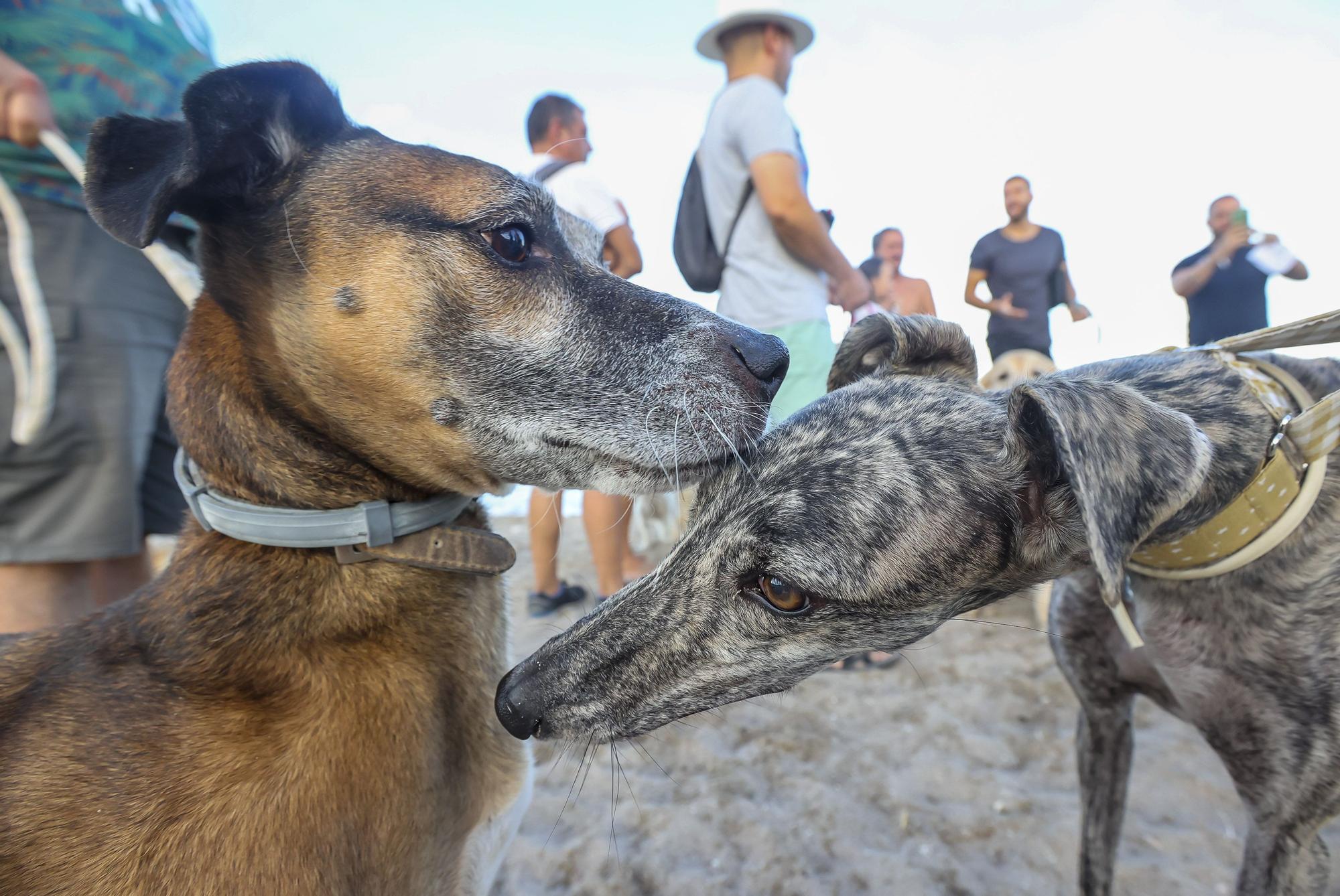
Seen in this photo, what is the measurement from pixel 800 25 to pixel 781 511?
3.09 metres

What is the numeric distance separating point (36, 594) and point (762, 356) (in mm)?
2401

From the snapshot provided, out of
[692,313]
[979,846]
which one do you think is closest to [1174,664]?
[979,846]

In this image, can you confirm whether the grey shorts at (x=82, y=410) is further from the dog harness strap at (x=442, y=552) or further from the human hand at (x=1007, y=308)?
the human hand at (x=1007, y=308)

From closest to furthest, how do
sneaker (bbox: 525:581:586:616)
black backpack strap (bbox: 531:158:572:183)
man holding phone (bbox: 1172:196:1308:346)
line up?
black backpack strap (bbox: 531:158:572:183), sneaker (bbox: 525:581:586:616), man holding phone (bbox: 1172:196:1308:346)

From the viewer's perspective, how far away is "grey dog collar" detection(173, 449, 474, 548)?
1.57 metres

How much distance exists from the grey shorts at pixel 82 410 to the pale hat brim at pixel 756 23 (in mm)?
2880

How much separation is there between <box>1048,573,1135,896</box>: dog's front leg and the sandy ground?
28 centimetres

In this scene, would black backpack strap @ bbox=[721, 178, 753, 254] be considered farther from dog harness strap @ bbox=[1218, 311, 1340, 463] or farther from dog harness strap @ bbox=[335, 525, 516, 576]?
dog harness strap @ bbox=[335, 525, 516, 576]

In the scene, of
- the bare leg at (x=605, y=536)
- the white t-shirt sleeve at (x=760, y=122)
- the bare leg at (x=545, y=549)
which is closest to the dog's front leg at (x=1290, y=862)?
the white t-shirt sleeve at (x=760, y=122)

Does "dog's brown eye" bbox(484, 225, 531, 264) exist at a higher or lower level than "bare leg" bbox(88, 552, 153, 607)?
higher

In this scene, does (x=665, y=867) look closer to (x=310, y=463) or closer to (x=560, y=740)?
(x=560, y=740)

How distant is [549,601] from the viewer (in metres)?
5.10

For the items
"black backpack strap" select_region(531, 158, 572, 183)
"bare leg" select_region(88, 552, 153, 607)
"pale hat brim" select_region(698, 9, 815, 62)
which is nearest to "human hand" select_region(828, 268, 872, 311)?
"pale hat brim" select_region(698, 9, 815, 62)

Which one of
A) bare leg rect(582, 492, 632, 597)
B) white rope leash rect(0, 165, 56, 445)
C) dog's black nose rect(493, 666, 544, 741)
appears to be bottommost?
bare leg rect(582, 492, 632, 597)
